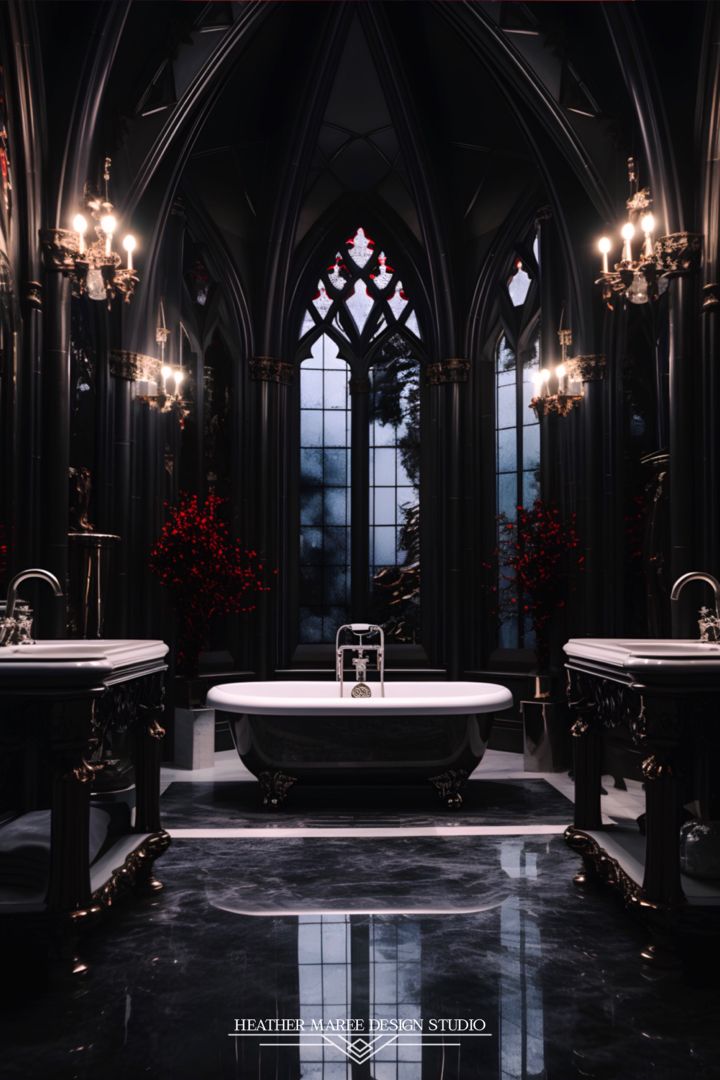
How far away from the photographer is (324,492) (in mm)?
8555

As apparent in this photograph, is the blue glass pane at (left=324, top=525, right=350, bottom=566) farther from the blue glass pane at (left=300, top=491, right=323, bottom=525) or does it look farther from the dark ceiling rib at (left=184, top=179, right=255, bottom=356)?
the dark ceiling rib at (left=184, top=179, right=255, bottom=356)

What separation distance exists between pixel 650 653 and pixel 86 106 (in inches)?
179

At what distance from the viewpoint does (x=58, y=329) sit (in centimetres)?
506

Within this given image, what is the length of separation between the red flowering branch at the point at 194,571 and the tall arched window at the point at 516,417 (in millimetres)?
2481

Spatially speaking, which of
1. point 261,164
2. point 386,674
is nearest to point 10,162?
point 261,164

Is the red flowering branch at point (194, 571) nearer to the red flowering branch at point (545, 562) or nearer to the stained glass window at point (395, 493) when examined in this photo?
the stained glass window at point (395, 493)

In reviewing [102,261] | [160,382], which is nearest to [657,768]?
[102,261]

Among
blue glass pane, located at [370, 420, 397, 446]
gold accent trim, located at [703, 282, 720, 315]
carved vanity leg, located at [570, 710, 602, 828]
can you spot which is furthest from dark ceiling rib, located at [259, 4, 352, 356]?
carved vanity leg, located at [570, 710, 602, 828]

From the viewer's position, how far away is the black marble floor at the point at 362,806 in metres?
5.22

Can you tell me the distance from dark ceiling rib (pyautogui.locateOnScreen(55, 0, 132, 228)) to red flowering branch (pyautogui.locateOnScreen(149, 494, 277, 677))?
2443mm

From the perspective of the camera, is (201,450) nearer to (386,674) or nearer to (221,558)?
(221,558)

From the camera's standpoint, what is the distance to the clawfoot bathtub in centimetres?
538

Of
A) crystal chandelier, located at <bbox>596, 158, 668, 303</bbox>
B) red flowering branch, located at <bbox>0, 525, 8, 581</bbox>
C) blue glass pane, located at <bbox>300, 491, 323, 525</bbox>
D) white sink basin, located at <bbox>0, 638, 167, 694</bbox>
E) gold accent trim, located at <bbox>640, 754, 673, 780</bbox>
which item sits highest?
crystal chandelier, located at <bbox>596, 158, 668, 303</bbox>

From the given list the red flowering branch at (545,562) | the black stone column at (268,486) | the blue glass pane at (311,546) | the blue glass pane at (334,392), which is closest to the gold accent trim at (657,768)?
the red flowering branch at (545,562)
